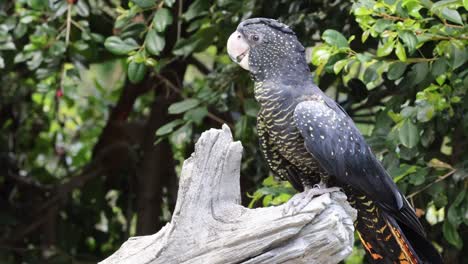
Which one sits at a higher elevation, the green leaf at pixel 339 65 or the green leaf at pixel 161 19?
the green leaf at pixel 339 65

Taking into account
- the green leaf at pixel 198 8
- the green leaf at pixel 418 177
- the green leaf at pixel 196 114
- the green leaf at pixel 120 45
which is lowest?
the green leaf at pixel 196 114

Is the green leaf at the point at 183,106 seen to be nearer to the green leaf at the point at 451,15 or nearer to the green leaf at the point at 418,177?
the green leaf at the point at 418,177

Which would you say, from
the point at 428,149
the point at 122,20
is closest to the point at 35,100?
the point at 122,20

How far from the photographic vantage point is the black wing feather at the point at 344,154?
233 centimetres

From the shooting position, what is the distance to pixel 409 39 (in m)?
2.59

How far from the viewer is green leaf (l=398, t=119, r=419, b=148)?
2744mm

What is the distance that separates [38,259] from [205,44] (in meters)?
1.44

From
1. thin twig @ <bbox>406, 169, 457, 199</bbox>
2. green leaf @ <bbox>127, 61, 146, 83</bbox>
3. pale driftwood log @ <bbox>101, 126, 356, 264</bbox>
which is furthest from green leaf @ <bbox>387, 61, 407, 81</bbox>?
green leaf @ <bbox>127, 61, 146, 83</bbox>

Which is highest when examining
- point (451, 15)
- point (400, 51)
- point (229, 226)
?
point (451, 15)

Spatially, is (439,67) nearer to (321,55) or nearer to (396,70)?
(396,70)

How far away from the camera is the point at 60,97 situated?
141 inches

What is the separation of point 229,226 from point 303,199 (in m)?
0.22

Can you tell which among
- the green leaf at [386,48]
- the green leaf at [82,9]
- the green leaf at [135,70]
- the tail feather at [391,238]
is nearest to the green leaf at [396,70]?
the green leaf at [386,48]

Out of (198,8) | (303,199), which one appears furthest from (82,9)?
(303,199)
